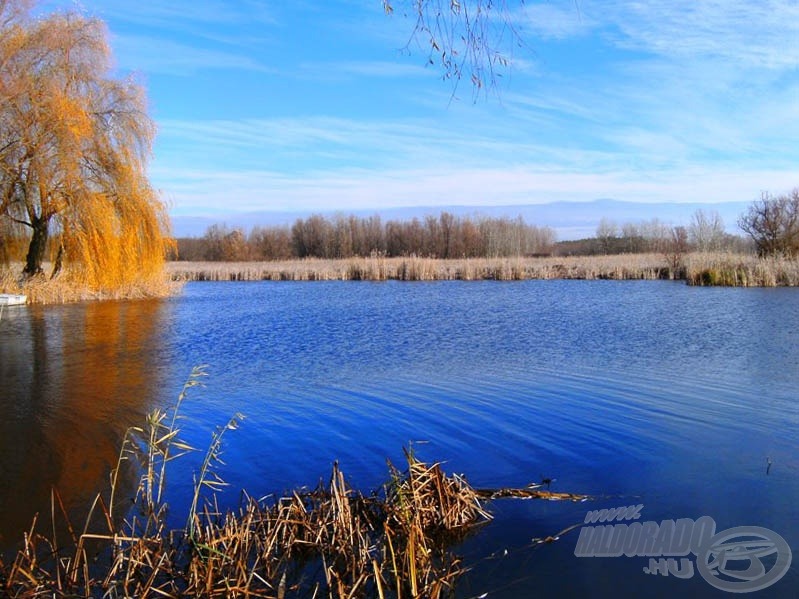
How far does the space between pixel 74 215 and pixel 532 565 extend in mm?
17750

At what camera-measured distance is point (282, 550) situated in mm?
3764

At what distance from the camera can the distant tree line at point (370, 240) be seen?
50.4m

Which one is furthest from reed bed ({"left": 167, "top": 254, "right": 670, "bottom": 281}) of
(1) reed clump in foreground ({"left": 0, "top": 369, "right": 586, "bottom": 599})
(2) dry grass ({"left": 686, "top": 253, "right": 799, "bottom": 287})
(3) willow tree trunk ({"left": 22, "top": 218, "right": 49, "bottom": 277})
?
(1) reed clump in foreground ({"left": 0, "top": 369, "right": 586, "bottom": 599})

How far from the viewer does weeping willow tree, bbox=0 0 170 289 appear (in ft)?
57.3

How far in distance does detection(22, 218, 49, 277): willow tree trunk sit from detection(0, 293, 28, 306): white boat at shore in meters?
1.79

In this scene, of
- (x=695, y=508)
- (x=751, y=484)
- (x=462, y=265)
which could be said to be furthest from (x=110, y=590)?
(x=462, y=265)

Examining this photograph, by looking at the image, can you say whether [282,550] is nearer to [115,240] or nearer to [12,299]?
[12,299]

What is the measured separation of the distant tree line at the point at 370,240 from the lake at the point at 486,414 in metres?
36.2

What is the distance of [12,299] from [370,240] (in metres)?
36.6

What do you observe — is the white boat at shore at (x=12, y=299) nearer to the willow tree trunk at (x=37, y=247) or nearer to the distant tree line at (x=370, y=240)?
the willow tree trunk at (x=37, y=247)

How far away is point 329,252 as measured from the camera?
5209 cm

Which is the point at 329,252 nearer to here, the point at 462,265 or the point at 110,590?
the point at 462,265

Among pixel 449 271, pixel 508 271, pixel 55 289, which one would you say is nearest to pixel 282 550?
pixel 55 289

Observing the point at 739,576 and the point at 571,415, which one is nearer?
the point at 739,576
